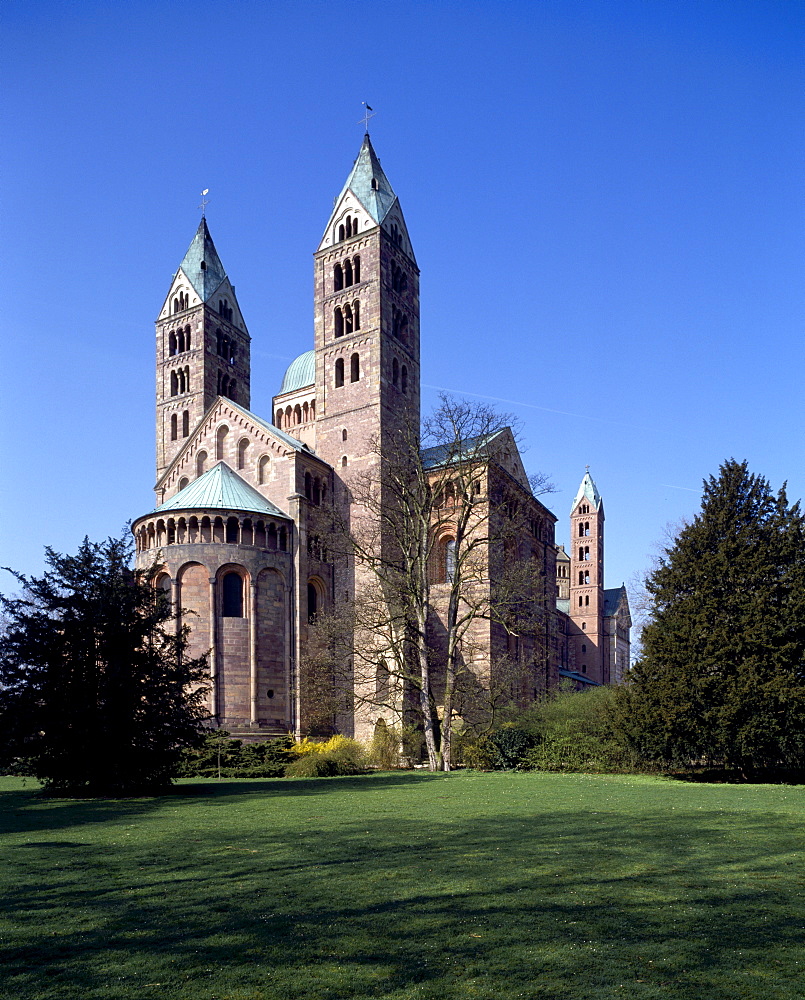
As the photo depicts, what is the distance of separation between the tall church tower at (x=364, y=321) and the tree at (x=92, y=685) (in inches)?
1021

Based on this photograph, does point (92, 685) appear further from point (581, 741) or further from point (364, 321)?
point (364, 321)

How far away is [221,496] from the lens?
1652 inches

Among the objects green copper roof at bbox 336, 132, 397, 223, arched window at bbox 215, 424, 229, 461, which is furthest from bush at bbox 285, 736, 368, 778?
green copper roof at bbox 336, 132, 397, 223

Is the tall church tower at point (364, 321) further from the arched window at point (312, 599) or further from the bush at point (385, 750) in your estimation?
the bush at point (385, 750)

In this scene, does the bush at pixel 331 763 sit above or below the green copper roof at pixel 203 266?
below

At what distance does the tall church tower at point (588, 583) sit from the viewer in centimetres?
9344

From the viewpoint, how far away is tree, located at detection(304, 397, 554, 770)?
31.6 metres

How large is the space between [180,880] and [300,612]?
3348 centimetres

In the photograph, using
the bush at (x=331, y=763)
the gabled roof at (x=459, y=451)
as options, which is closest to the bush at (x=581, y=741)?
the bush at (x=331, y=763)

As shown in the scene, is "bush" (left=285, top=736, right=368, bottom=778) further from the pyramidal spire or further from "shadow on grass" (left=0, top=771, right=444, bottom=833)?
the pyramidal spire

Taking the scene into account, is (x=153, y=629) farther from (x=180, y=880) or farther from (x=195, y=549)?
(x=195, y=549)

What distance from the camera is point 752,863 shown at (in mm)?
9484

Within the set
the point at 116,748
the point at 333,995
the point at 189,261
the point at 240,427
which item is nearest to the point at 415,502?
A: the point at 116,748

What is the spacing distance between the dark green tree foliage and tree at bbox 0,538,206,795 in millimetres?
14001
